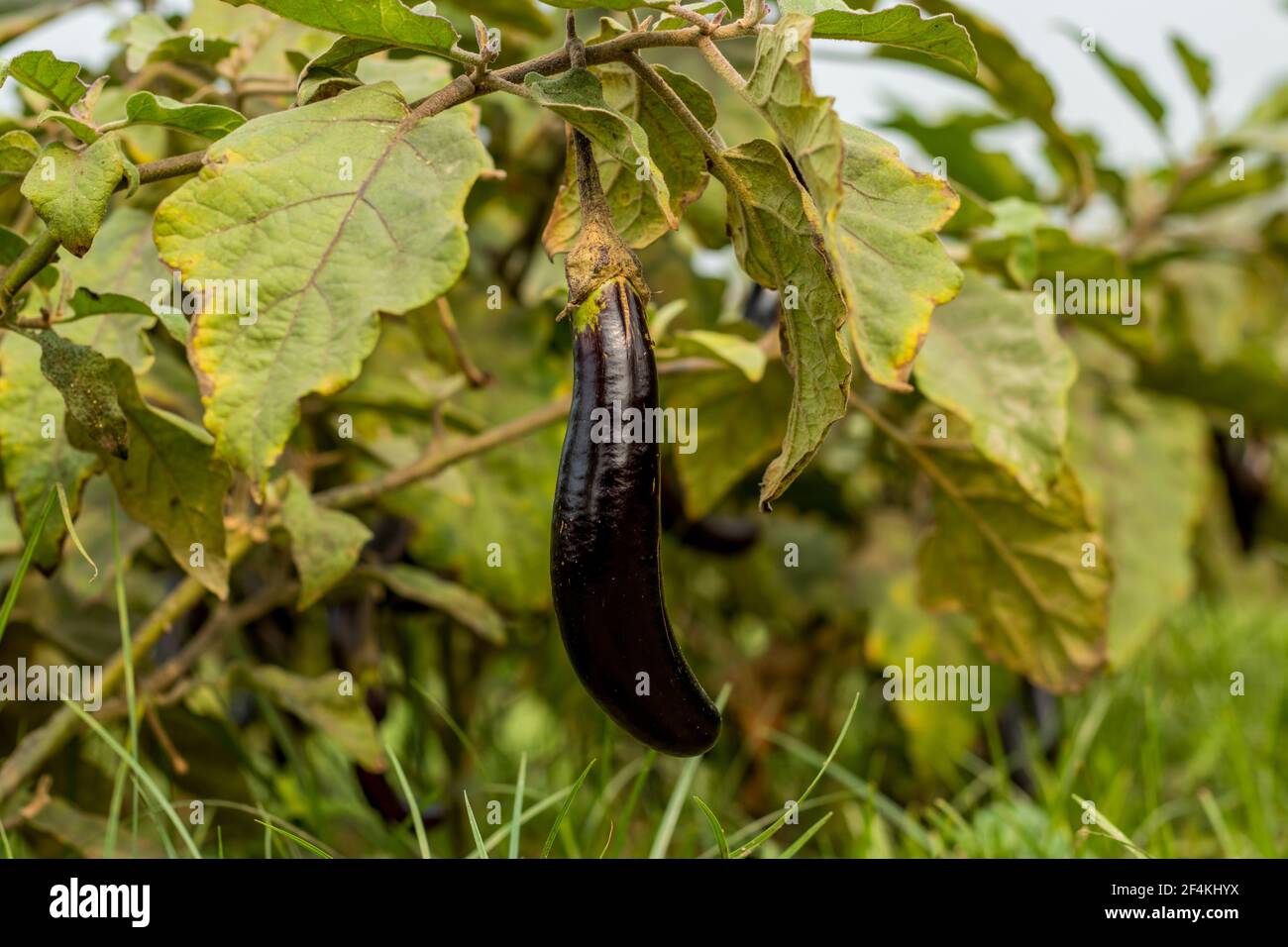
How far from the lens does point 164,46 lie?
90 centimetres

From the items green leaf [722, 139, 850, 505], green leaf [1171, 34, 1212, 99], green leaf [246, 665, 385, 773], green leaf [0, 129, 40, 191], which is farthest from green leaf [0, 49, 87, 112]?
green leaf [1171, 34, 1212, 99]

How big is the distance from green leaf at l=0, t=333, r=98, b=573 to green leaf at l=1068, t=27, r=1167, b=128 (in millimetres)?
1339

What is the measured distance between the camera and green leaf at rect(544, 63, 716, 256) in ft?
2.34

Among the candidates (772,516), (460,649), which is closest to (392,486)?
(460,649)

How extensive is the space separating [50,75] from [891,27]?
1.42 feet

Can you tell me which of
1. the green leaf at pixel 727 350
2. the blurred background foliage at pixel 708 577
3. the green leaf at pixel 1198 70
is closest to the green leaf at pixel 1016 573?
the blurred background foliage at pixel 708 577

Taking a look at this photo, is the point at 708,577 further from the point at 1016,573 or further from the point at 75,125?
the point at 75,125

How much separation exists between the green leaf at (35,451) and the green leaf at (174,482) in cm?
3

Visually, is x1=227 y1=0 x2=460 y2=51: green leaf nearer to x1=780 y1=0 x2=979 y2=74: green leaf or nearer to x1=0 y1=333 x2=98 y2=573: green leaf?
x1=780 y1=0 x2=979 y2=74: green leaf

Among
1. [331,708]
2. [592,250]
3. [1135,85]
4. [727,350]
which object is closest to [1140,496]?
[1135,85]

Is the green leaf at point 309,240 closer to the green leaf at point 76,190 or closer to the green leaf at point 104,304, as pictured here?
the green leaf at point 76,190

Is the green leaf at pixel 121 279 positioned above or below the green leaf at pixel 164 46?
below

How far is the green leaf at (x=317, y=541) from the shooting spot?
0.89 m
